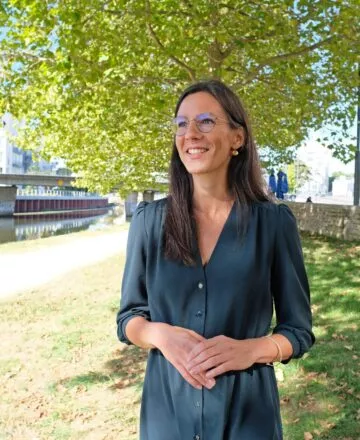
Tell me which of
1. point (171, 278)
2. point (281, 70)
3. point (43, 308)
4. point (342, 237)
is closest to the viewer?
point (171, 278)

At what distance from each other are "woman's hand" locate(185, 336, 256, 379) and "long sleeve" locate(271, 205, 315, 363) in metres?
0.25

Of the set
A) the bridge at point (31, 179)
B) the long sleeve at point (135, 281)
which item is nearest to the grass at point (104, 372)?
the long sleeve at point (135, 281)

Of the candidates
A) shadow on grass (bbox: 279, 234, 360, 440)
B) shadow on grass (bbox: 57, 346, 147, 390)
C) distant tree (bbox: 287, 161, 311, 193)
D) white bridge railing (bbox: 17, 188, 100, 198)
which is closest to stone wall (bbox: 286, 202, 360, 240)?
shadow on grass (bbox: 279, 234, 360, 440)

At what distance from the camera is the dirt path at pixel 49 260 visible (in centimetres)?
1389

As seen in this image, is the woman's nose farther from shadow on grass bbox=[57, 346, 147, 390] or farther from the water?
the water

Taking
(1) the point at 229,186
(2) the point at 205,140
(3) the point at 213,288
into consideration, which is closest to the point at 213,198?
(1) the point at 229,186

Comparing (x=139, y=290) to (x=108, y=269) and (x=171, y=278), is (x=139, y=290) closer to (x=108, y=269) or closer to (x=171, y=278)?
(x=171, y=278)

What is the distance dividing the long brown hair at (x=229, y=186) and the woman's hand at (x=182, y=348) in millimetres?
248

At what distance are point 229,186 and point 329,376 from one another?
12.9 feet

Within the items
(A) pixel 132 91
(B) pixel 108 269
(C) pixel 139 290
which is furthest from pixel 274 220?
(B) pixel 108 269

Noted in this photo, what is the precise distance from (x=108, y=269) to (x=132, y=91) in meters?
6.81

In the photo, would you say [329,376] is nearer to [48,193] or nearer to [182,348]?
[182,348]

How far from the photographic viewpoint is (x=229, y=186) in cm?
199

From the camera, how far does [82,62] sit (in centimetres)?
791
